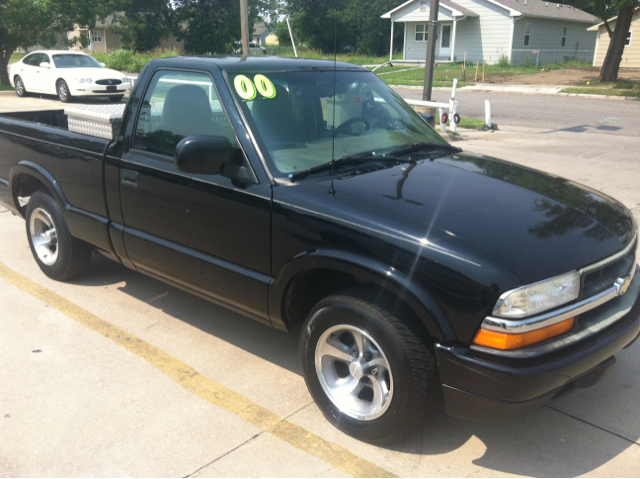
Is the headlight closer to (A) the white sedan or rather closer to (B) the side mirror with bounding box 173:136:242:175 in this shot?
(B) the side mirror with bounding box 173:136:242:175

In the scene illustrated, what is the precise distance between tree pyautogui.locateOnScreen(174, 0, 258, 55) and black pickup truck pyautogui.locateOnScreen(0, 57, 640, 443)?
169ft

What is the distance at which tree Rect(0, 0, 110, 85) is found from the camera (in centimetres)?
2345

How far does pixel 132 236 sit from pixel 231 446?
173 centimetres

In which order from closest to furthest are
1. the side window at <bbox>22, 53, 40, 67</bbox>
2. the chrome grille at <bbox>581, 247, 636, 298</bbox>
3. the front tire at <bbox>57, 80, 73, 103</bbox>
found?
the chrome grille at <bbox>581, 247, 636, 298</bbox> < the front tire at <bbox>57, 80, 73, 103</bbox> < the side window at <bbox>22, 53, 40, 67</bbox>

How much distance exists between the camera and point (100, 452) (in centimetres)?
304

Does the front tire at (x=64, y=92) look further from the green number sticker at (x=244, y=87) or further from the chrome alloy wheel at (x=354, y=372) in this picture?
the chrome alloy wheel at (x=354, y=372)

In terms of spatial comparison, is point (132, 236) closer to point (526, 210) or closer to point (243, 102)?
point (243, 102)

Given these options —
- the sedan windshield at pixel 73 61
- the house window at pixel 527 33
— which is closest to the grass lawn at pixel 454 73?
the house window at pixel 527 33

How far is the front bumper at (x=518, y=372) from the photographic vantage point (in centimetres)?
258

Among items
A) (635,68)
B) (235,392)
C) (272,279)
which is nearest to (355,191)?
(272,279)

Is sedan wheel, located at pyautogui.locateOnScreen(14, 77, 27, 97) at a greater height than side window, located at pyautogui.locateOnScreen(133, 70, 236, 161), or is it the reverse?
side window, located at pyautogui.locateOnScreen(133, 70, 236, 161)

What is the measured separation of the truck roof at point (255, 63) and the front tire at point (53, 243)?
162 cm

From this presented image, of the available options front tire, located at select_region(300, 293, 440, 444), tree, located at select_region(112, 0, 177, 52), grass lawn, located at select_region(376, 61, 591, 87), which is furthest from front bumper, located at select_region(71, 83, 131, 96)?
tree, located at select_region(112, 0, 177, 52)

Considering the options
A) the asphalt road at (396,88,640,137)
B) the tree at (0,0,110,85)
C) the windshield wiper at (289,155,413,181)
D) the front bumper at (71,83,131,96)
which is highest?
the tree at (0,0,110,85)
